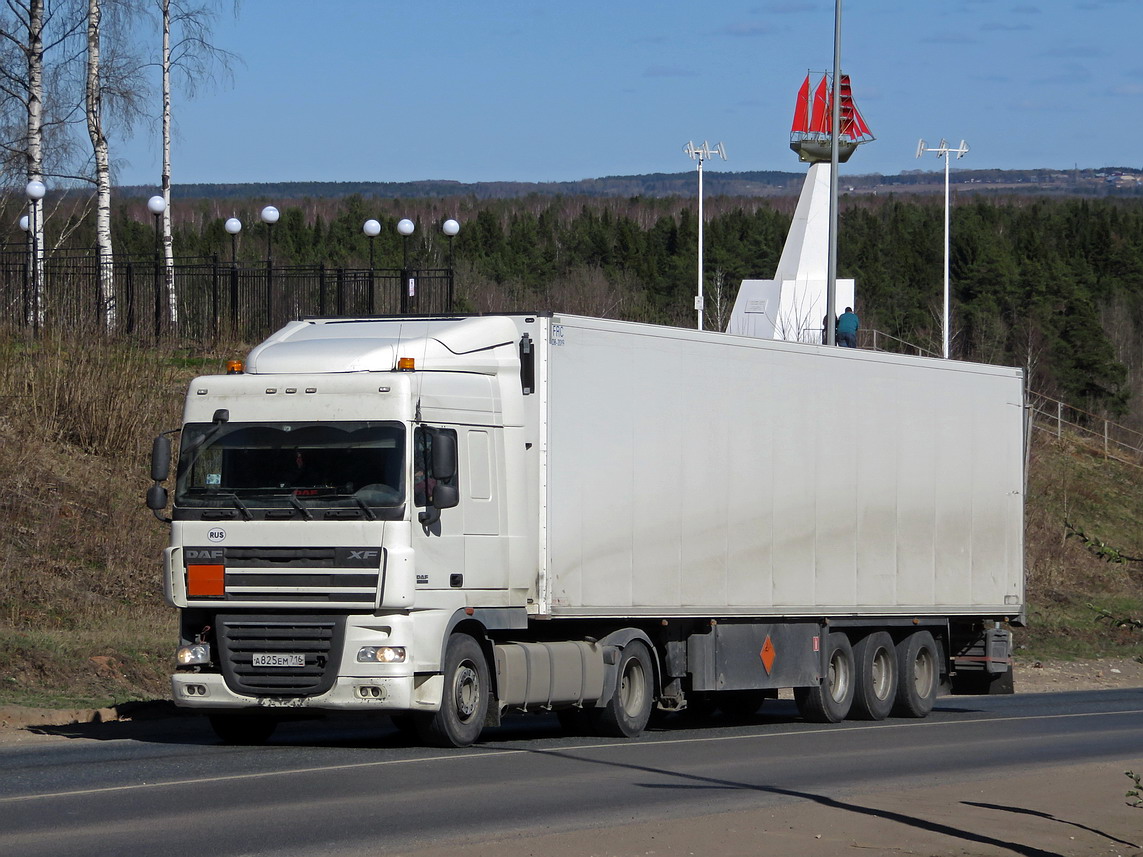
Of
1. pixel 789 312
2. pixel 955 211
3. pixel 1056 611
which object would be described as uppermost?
pixel 955 211

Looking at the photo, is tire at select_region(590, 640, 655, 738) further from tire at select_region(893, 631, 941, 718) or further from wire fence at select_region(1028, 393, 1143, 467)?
wire fence at select_region(1028, 393, 1143, 467)

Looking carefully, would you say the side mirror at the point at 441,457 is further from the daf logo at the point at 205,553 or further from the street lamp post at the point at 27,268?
the street lamp post at the point at 27,268

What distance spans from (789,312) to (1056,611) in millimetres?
10729

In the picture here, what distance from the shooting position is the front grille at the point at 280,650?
13.9 metres

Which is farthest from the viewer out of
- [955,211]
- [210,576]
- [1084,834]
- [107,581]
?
[955,211]

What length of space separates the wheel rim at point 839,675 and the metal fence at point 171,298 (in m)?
14.2

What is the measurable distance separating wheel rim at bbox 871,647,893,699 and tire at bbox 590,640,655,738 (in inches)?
163

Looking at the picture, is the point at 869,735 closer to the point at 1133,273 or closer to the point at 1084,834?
the point at 1084,834

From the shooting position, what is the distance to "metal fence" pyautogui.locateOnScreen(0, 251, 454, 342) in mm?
30875

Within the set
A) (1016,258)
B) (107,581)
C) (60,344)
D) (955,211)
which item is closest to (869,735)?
(107,581)

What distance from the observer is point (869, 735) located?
1775cm

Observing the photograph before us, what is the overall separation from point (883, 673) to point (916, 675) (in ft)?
2.01

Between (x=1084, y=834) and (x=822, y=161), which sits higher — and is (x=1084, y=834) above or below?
below

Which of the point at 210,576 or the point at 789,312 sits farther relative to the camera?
the point at 789,312
